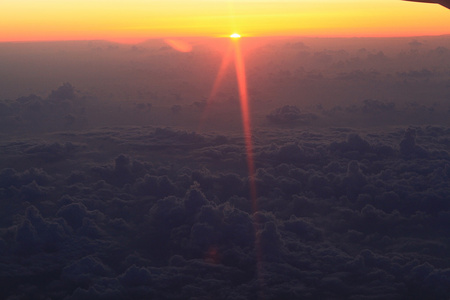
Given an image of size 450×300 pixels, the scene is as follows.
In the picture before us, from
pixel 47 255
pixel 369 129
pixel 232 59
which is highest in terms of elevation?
pixel 232 59

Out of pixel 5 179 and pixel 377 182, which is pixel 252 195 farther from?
pixel 5 179

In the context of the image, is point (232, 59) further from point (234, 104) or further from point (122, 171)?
point (122, 171)

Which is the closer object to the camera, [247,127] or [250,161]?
[250,161]

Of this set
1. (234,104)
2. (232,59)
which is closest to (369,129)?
(234,104)

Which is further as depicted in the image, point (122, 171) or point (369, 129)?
point (369, 129)

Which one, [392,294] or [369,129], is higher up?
[369,129]

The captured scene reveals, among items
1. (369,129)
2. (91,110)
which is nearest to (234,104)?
(91,110)

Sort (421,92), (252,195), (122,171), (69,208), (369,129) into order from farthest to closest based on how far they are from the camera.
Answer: (421,92) → (369,129) → (122,171) → (252,195) → (69,208)

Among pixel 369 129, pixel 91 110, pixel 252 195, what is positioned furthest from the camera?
pixel 91 110

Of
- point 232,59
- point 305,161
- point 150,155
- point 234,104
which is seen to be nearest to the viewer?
point 305,161
